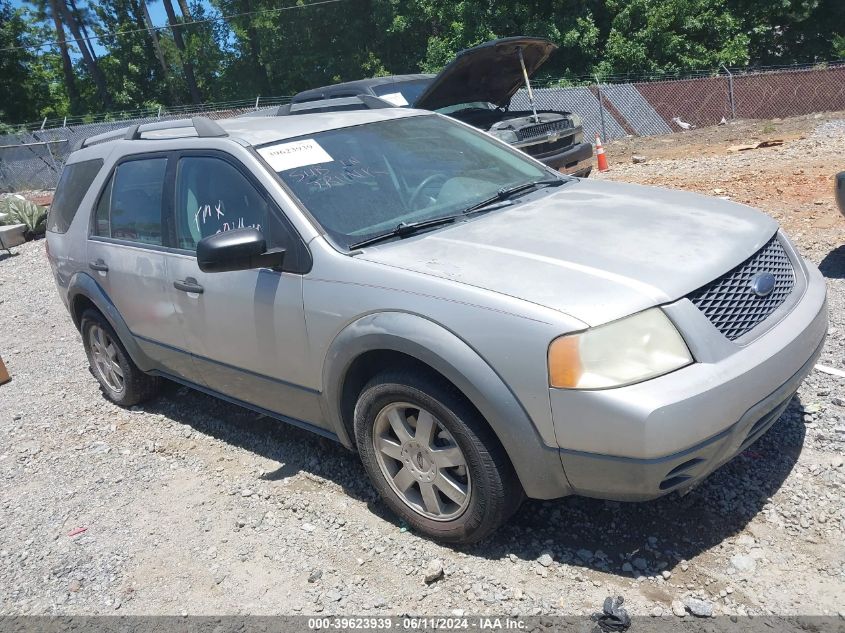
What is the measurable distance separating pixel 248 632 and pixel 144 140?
3.01 m

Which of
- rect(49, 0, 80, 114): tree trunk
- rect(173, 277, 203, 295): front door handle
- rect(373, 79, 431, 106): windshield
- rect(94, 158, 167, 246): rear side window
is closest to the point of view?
rect(173, 277, 203, 295): front door handle

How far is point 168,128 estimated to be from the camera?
462 cm

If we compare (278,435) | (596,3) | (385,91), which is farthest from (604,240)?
(596,3)

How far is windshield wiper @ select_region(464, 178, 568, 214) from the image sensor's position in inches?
147

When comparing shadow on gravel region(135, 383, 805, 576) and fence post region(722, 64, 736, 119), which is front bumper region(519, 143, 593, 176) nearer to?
shadow on gravel region(135, 383, 805, 576)

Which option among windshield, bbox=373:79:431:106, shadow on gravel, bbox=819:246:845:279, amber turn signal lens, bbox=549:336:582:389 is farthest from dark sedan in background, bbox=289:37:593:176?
amber turn signal lens, bbox=549:336:582:389

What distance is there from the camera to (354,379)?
11.0 feet

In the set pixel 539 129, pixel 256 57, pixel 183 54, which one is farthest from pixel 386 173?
pixel 183 54

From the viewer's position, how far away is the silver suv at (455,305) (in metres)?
2.63

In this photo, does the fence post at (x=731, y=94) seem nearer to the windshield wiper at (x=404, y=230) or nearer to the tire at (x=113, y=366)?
the tire at (x=113, y=366)

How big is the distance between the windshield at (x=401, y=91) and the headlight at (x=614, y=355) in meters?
8.15

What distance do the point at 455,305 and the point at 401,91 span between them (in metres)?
8.41

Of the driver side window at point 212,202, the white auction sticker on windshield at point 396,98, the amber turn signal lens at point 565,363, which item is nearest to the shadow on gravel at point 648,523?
the amber turn signal lens at point 565,363

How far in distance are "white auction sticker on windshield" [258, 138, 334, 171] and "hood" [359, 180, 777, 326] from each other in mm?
722
